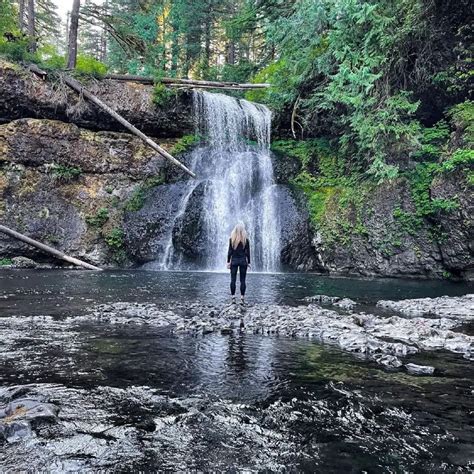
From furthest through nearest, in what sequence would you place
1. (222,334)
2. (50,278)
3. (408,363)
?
(50,278) < (222,334) < (408,363)

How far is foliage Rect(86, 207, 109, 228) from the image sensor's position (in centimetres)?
2111

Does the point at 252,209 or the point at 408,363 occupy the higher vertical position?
the point at 252,209

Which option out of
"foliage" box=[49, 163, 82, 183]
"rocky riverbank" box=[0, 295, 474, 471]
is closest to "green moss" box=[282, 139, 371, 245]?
"foliage" box=[49, 163, 82, 183]

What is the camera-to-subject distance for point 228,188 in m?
21.5

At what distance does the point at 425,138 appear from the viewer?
59.0 ft

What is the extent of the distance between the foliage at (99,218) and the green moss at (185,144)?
15.8 feet

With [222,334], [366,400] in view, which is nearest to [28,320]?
[222,334]

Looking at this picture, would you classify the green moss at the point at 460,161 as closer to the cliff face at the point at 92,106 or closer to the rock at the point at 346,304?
the rock at the point at 346,304

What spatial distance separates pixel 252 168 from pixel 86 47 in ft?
137

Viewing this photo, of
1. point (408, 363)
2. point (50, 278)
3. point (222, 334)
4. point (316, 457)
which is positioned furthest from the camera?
point (50, 278)

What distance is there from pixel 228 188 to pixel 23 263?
10.0 metres

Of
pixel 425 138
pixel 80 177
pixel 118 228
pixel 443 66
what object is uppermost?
pixel 443 66

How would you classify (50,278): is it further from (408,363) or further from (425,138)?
(425,138)

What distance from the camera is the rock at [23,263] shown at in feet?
61.3
